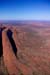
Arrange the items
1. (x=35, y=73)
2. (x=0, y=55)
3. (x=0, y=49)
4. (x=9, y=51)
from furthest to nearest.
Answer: (x=0, y=49) → (x=0, y=55) → (x=9, y=51) → (x=35, y=73)

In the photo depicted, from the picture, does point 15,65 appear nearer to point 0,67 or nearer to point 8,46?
point 0,67

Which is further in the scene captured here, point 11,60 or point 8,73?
Result: point 11,60

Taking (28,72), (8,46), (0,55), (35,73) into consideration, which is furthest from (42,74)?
(0,55)

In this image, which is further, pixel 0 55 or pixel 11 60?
pixel 0 55

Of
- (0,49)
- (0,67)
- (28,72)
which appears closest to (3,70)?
(0,67)

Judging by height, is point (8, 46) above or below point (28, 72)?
above

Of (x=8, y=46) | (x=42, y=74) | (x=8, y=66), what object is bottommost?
(x=42, y=74)

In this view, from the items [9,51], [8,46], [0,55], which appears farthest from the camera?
[0,55]

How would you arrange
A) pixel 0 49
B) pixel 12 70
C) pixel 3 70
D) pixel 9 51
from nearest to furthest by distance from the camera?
pixel 12 70
pixel 3 70
pixel 9 51
pixel 0 49

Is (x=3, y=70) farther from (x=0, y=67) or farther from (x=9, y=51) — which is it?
(x=9, y=51)
